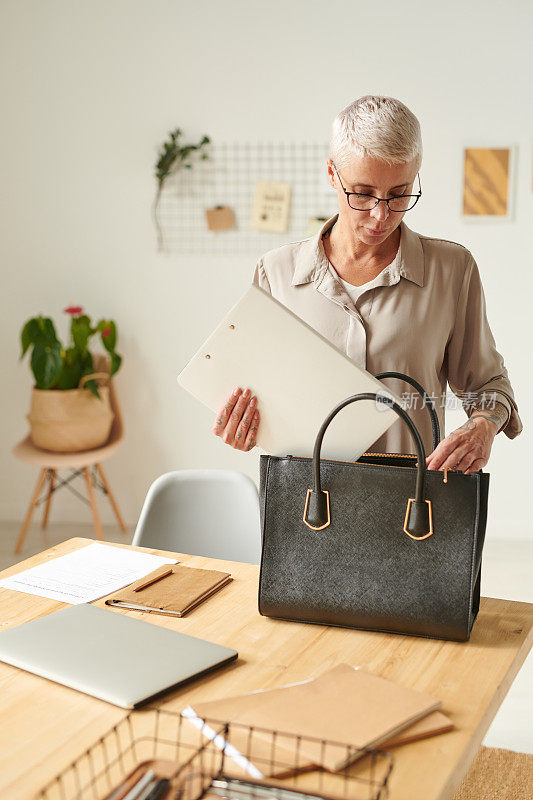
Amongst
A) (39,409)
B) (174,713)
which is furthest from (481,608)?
(39,409)

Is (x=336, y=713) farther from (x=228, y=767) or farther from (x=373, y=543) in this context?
(x=373, y=543)

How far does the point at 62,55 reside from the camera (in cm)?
381

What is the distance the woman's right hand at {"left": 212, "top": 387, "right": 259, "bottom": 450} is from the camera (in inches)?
51.2

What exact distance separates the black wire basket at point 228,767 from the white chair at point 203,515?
3.28 ft

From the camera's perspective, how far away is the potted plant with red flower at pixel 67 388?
345 cm

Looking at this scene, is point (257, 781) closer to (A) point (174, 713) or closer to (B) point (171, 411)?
(A) point (174, 713)

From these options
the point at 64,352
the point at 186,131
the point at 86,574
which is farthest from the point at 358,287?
the point at 186,131

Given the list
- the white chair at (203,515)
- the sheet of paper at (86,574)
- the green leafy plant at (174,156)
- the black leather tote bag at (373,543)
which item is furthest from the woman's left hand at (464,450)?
the green leafy plant at (174,156)

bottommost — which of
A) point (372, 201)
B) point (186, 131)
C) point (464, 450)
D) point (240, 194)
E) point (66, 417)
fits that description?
point (66, 417)

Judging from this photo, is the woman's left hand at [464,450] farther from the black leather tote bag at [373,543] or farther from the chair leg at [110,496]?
the chair leg at [110,496]

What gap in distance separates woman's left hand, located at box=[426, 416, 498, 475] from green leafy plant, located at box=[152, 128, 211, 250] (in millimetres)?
2753

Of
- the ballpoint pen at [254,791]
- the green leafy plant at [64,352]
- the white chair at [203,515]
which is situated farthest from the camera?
the green leafy plant at [64,352]

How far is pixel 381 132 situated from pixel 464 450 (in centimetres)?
57

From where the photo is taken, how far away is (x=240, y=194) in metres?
3.81
